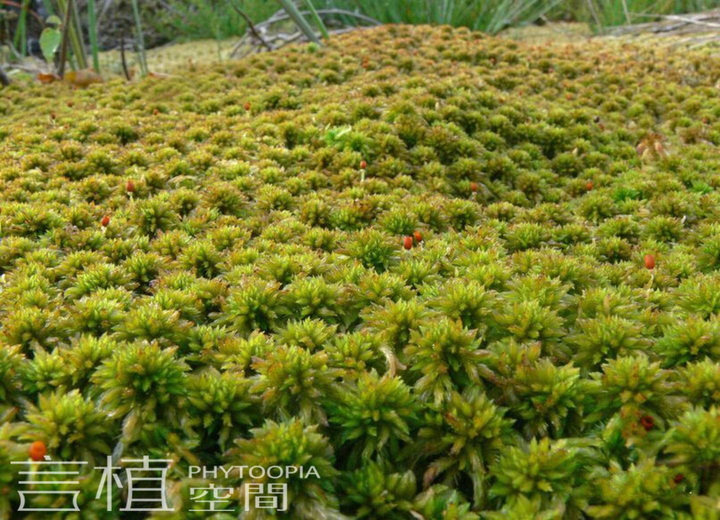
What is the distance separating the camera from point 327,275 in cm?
318

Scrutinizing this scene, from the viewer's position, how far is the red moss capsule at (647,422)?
6.64 ft

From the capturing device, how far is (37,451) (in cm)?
183

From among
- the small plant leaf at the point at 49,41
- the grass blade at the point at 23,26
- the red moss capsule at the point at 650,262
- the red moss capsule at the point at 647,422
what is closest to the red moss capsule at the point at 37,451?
the red moss capsule at the point at 647,422

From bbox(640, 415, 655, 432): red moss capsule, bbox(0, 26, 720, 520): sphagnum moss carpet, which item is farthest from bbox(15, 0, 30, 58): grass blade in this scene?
bbox(640, 415, 655, 432): red moss capsule

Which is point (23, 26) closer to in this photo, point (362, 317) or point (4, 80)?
point (4, 80)

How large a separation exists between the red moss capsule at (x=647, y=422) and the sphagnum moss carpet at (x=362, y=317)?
0.06 feet

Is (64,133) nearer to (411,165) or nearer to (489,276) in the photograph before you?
(411,165)

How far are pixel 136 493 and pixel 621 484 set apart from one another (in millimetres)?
1785

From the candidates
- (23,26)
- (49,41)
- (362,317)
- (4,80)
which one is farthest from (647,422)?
(23,26)

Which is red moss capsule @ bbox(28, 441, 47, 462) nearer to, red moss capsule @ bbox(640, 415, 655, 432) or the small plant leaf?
red moss capsule @ bbox(640, 415, 655, 432)

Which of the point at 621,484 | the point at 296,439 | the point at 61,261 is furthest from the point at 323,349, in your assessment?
the point at 61,261

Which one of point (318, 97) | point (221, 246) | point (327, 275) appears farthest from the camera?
point (318, 97)

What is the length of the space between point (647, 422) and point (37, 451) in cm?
229

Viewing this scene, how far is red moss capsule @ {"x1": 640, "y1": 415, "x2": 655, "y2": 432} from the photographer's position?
203cm
